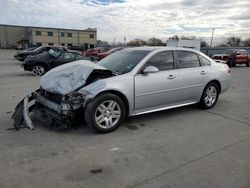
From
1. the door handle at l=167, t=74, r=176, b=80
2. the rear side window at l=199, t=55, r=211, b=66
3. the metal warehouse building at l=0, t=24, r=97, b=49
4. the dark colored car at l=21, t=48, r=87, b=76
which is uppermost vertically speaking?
Result: the metal warehouse building at l=0, t=24, r=97, b=49

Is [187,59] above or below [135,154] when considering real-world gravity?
above

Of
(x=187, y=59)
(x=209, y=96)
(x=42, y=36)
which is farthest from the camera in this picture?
(x=42, y=36)

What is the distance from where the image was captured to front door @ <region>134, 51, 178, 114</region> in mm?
4672

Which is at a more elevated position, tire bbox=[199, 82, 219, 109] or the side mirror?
the side mirror

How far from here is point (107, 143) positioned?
12.9 ft

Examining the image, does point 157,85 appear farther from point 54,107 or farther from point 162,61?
point 54,107

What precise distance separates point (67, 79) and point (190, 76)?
2.80 meters

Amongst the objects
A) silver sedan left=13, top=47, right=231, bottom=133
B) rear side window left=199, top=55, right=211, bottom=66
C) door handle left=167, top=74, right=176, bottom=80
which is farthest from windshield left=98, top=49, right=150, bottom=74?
rear side window left=199, top=55, right=211, bottom=66

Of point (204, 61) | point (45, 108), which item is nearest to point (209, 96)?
point (204, 61)

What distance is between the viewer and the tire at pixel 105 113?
163 inches

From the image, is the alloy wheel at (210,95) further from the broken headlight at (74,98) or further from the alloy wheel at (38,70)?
the alloy wheel at (38,70)

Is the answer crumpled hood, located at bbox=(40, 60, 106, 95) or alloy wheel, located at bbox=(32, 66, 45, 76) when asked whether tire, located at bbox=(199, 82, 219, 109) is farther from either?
alloy wheel, located at bbox=(32, 66, 45, 76)

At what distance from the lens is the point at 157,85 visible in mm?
4867

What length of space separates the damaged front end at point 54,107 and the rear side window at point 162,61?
167 cm
